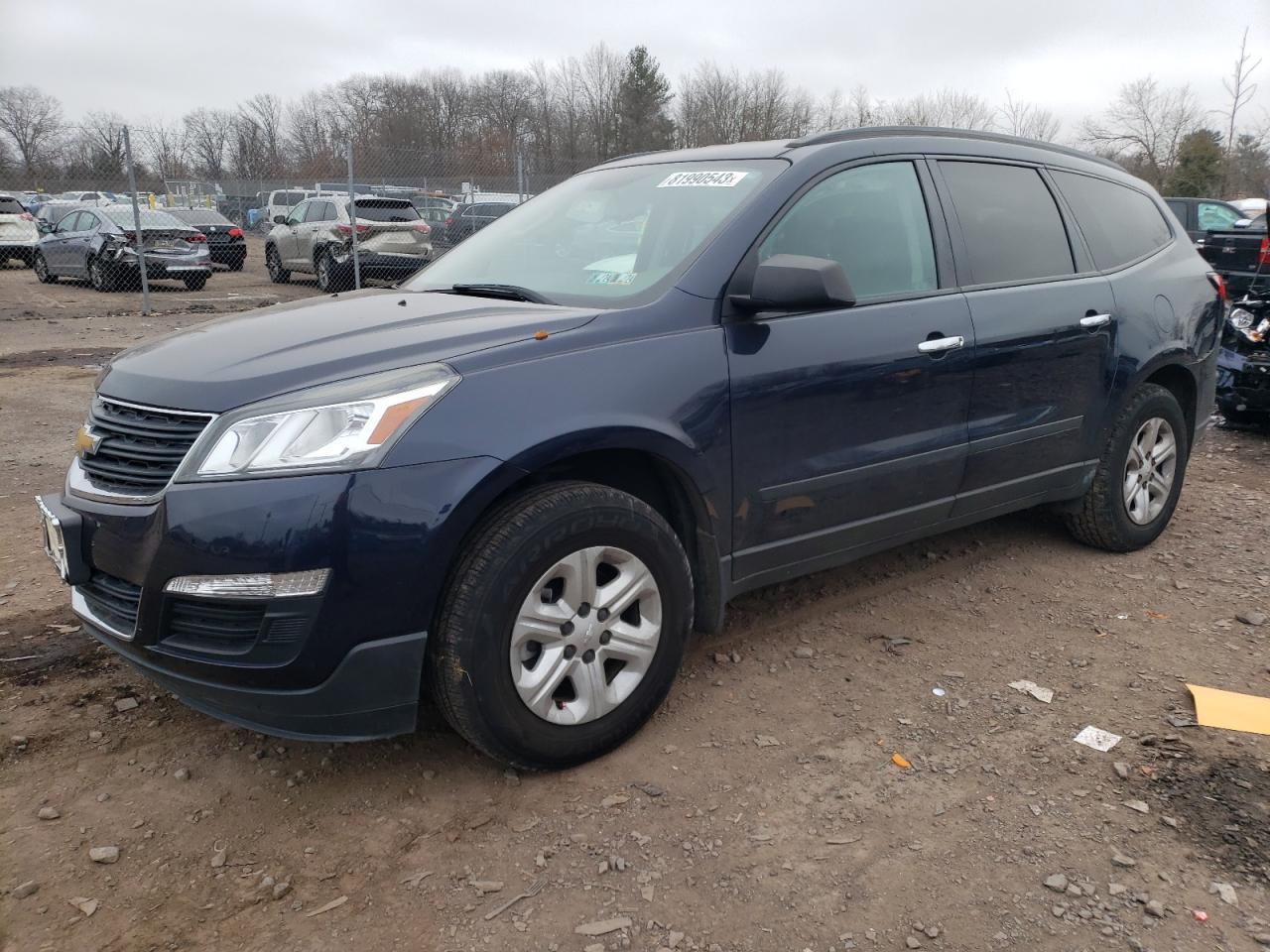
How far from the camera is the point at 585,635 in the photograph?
267cm

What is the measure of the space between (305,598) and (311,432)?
40cm

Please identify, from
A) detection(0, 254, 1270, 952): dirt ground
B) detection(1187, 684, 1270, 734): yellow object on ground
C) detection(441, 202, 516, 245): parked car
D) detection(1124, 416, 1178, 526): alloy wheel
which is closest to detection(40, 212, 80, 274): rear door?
detection(441, 202, 516, 245): parked car

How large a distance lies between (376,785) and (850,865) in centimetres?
130

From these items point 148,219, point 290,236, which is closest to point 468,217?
point 290,236

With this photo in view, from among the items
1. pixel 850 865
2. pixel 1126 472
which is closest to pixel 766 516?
pixel 850 865

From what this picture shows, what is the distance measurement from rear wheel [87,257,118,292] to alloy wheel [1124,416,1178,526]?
17.3 m

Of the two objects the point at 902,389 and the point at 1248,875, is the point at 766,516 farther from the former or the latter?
the point at 1248,875

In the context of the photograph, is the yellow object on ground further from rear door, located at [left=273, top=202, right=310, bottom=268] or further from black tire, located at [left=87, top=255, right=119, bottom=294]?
black tire, located at [left=87, top=255, right=119, bottom=294]

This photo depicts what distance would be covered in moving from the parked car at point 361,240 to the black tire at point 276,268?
3.24ft

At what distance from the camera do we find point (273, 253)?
19.0 meters

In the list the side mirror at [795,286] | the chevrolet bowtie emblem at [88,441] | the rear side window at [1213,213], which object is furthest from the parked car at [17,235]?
the side mirror at [795,286]

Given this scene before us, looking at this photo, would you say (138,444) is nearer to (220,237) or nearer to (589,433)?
(589,433)

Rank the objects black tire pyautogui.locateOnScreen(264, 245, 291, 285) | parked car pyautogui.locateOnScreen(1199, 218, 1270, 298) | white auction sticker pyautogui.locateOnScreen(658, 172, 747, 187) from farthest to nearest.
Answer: black tire pyautogui.locateOnScreen(264, 245, 291, 285)
parked car pyautogui.locateOnScreen(1199, 218, 1270, 298)
white auction sticker pyautogui.locateOnScreen(658, 172, 747, 187)

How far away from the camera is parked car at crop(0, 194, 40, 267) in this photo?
22.7 metres
